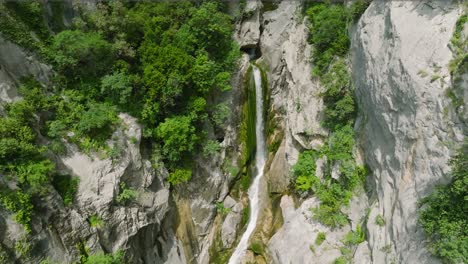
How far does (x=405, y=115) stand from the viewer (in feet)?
36.0

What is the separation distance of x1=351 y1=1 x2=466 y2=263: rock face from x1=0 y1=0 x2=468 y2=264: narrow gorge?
0.18 ft

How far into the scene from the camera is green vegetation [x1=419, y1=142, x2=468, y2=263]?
8477 mm

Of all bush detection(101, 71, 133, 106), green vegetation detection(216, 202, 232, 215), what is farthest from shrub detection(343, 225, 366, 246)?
bush detection(101, 71, 133, 106)

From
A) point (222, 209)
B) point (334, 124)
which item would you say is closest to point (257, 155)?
point (222, 209)

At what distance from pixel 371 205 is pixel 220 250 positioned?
318 inches

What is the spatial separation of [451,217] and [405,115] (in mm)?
3662

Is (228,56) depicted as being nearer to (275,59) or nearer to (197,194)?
(275,59)

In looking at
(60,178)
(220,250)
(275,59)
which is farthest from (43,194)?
(275,59)

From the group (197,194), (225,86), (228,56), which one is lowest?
(197,194)

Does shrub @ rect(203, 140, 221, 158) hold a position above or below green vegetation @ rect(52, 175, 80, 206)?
above

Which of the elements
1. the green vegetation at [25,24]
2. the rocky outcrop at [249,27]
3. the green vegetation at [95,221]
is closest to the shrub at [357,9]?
the rocky outcrop at [249,27]

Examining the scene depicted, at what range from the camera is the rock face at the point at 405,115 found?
9.83 m

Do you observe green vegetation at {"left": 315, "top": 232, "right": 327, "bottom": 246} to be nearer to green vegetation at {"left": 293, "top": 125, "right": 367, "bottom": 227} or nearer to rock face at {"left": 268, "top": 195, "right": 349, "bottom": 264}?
rock face at {"left": 268, "top": 195, "right": 349, "bottom": 264}

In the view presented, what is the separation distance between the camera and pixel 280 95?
19078 mm
